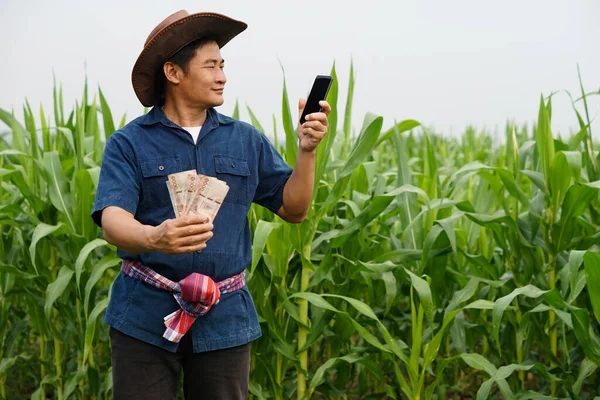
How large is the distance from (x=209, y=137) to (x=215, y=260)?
33 centimetres

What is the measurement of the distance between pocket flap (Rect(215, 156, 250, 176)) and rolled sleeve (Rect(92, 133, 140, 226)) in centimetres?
21

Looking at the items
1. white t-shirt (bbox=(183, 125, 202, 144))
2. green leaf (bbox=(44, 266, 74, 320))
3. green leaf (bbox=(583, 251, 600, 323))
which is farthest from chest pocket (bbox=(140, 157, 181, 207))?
green leaf (bbox=(583, 251, 600, 323))

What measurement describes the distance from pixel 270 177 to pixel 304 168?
19 cm

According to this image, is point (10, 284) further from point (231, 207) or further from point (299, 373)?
point (231, 207)

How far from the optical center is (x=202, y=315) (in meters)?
2.09

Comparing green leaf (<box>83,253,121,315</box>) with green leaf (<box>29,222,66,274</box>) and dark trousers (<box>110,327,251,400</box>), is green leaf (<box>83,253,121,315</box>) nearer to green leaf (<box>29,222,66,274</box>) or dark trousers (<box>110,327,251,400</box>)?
green leaf (<box>29,222,66,274</box>)

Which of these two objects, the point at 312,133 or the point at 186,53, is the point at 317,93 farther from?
the point at 186,53

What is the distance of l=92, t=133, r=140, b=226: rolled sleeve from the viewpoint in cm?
198

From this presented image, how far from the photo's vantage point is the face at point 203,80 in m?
2.09

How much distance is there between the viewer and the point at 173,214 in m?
2.06

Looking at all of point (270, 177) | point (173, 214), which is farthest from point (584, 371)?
point (173, 214)

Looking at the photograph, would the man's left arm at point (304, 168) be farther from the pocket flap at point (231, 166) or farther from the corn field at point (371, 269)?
the corn field at point (371, 269)

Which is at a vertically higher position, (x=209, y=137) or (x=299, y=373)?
(x=209, y=137)

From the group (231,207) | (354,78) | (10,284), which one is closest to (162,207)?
(231,207)
